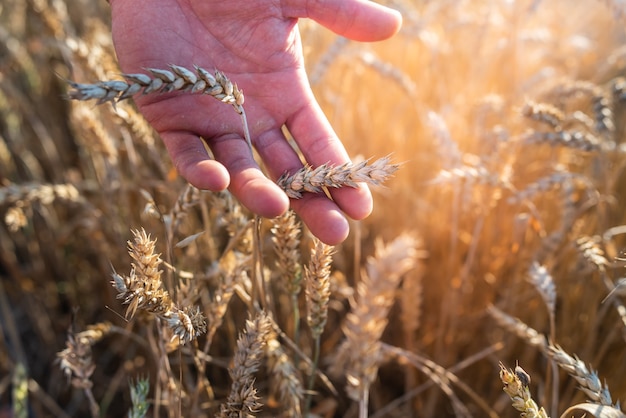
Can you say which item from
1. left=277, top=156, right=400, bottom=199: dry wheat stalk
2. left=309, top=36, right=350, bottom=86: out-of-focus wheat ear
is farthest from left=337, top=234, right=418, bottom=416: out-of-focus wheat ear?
left=309, top=36, right=350, bottom=86: out-of-focus wheat ear

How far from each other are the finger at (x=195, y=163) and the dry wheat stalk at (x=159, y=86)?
132 millimetres

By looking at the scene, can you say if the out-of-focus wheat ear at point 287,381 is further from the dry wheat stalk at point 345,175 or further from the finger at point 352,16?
the finger at point 352,16

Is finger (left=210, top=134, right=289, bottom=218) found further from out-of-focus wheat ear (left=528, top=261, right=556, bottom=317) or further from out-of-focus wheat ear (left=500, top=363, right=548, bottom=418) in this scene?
out-of-focus wheat ear (left=528, top=261, right=556, bottom=317)

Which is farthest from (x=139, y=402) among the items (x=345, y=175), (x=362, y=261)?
(x=362, y=261)

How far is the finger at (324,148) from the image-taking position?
1.10 meters

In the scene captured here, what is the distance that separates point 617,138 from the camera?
246 centimetres

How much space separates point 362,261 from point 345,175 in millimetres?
1291

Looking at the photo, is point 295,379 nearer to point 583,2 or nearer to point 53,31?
point 53,31

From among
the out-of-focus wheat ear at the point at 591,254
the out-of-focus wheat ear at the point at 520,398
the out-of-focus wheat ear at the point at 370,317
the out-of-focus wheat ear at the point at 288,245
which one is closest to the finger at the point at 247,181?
the out-of-focus wheat ear at the point at 288,245

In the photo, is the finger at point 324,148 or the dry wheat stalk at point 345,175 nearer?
the dry wheat stalk at point 345,175

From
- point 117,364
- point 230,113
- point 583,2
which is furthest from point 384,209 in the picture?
point 583,2

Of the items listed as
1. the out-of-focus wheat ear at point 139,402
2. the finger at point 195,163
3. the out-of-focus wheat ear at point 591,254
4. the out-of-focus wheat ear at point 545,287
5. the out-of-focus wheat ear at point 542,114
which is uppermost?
the finger at point 195,163

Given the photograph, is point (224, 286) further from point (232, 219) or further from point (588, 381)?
point (588, 381)

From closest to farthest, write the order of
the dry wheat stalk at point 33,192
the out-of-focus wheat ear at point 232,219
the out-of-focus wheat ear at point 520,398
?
1. the out-of-focus wheat ear at point 520,398
2. the out-of-focus wheat ear at point 232,219
3. the dry wheat stalk at point 33,192
